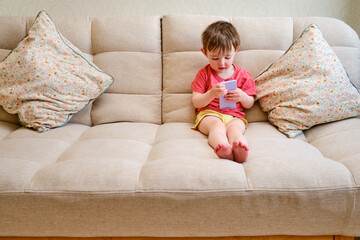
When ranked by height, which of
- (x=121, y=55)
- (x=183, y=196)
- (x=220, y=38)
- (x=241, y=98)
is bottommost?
(x=183, y=196)

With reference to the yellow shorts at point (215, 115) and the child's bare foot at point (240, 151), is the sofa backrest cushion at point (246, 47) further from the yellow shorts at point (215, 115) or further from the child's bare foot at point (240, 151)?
the child's bare foot at point (240, 151)

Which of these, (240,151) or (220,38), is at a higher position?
(220,38)

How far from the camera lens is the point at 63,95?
5.01ft

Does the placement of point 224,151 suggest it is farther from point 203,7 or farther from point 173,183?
point 203,7

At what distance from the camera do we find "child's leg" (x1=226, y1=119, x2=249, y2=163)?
1.08 metres

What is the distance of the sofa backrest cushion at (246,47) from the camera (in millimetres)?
1634

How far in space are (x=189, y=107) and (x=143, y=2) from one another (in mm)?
879

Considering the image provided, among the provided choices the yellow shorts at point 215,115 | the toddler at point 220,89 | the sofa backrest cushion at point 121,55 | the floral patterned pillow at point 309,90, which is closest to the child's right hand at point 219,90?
the toddler at point 220,89

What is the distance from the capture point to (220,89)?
4.46 ft

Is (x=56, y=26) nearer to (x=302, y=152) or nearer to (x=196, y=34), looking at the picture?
(x=196, y=34)

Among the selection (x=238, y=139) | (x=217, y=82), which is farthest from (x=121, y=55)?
(x=238, y=139)

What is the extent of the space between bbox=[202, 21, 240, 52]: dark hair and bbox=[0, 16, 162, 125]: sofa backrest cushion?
39 centimetres

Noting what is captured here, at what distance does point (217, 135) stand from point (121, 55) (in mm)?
796

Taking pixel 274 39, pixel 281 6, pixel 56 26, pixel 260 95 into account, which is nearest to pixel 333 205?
pixel 260 95
